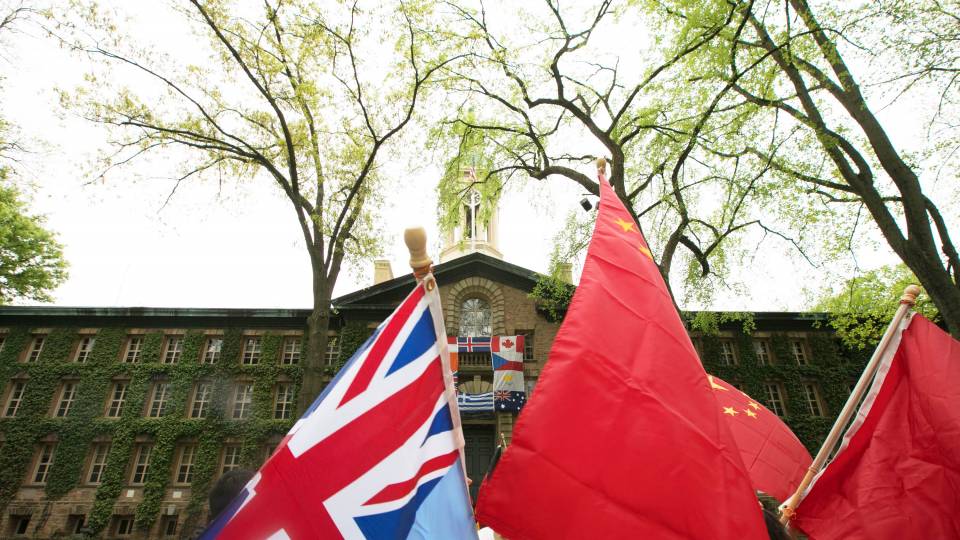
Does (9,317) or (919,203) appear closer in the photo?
Result: (919,203)

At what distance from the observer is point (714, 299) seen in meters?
14.3

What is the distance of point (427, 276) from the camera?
2334 mm

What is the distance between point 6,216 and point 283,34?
18.5m

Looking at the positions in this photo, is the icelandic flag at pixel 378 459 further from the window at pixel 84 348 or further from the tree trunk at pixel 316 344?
the window at pixel 84 348

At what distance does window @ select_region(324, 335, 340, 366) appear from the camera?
2185 centimetres

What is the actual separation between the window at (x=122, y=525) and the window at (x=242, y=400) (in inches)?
209

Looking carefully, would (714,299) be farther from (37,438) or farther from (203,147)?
(37,438)

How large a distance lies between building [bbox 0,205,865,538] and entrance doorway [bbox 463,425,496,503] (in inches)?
2.1

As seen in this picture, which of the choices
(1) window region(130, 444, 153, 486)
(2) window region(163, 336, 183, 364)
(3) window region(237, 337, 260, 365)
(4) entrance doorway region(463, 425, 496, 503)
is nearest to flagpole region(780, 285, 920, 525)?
(4) entrance doorway region(463, 425, 496, 503)

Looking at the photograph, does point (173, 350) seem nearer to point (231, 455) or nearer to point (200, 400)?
point (200, 400)

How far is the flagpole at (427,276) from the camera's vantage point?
2.06 meters

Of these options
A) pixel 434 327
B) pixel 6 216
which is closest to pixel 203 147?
pixel 434 327

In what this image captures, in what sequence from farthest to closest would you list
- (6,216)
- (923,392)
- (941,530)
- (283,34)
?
(6,216), (283,34), (923,392), (941,530)

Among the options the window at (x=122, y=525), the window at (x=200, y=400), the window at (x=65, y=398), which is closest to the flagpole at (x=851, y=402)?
the window at (x=200, y=400)
